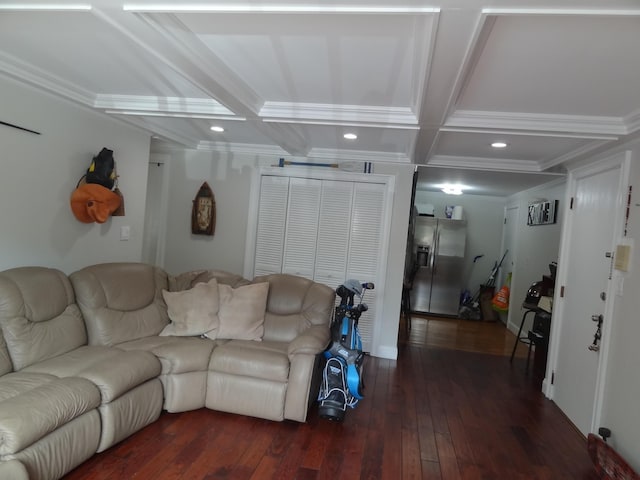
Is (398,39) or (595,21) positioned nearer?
(595,21)

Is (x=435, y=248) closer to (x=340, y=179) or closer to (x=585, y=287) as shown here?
(x=340, y=179)

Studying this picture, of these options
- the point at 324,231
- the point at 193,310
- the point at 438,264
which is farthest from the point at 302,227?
the point at 438,264

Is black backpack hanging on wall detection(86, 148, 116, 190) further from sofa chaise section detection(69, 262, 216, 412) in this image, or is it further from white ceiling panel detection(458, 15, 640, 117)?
white ceiling panel detection(458, 15, 640, 117)

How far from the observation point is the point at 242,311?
136 inches

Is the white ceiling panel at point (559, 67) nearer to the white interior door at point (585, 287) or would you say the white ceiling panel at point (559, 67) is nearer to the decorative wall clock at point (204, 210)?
the white interior door at point (585, 287)

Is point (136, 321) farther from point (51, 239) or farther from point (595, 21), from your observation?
point (595, 21)

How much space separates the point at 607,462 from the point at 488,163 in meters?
2.78

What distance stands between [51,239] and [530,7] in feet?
11.2

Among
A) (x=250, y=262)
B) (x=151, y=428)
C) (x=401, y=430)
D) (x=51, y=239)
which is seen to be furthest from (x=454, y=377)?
(x=51, y=239)

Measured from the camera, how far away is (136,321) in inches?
129

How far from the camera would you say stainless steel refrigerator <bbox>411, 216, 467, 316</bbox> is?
24.7 feet

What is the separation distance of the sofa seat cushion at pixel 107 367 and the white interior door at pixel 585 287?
10.4 ft

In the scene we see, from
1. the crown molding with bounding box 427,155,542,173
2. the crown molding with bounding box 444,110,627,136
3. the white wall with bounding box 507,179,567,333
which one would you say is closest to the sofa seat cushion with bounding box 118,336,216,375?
the crown molding with bounding box 444,110,627,136

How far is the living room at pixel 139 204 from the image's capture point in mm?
2824
